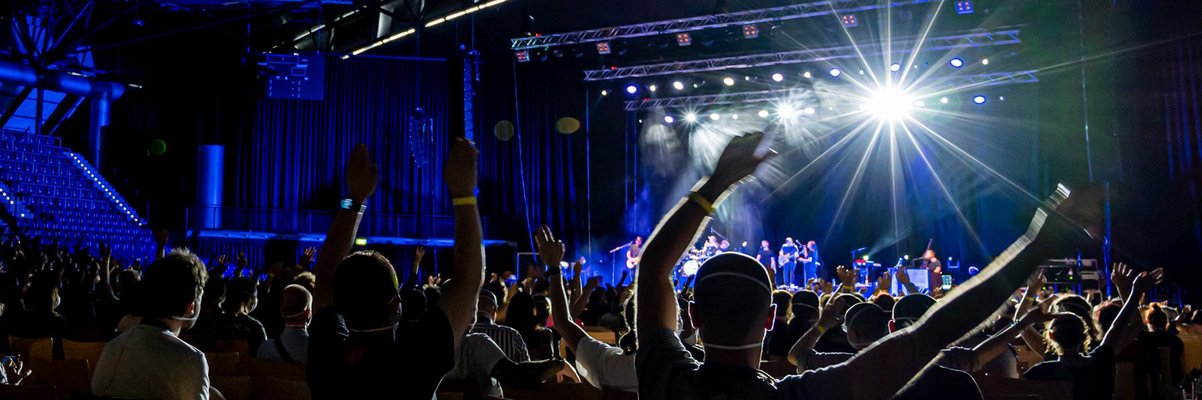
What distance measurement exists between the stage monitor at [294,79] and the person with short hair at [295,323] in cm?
A: 1751

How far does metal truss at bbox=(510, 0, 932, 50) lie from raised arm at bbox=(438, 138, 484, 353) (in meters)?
14.3

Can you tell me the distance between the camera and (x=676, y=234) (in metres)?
2.05

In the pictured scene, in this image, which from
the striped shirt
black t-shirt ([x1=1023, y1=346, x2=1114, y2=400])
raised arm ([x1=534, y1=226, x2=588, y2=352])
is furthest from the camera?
the striped shirt

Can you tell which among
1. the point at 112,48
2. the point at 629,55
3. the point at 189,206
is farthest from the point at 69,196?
the point at 629,55

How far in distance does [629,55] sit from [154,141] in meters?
12.1

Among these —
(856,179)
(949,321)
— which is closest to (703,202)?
(949,321)

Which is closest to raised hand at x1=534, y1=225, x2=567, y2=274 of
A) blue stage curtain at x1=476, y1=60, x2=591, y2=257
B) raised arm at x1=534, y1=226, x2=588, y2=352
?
raised arm at x1=534, y1=226, x2=588, y2=352

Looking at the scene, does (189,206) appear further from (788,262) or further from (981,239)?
(981,239)

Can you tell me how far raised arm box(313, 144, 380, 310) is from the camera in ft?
9.15

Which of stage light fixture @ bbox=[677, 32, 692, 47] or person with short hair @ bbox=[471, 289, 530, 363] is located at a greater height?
stage light fixture @ bbox=[677, 32, 692, 47]

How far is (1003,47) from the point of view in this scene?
701 inches

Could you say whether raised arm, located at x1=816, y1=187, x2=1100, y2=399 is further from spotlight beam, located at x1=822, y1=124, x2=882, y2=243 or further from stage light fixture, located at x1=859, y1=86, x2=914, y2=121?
spotlight beam, located at x1=822, y1=124, x2=882, y2=243

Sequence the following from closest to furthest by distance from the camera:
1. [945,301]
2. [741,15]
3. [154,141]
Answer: [945,301], [741,15], [154,141]

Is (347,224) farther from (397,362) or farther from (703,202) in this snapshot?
(703,202)
